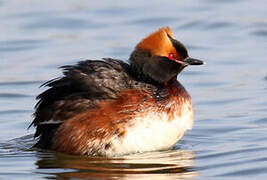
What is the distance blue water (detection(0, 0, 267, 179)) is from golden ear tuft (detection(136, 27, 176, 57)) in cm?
Result: 128

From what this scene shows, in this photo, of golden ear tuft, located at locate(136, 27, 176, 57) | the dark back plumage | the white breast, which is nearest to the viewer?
the white breast

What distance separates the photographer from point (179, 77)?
14969 mm

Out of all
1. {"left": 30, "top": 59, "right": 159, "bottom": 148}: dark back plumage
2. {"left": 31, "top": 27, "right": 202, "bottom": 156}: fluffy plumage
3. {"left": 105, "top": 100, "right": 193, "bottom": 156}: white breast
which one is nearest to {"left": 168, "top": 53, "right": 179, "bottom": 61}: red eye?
{"left": 31, "top": 27, "right": 202, "bottom": 156}: fluffy plumage

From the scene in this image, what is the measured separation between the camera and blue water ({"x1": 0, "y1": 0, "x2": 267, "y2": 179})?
1001 centimetres

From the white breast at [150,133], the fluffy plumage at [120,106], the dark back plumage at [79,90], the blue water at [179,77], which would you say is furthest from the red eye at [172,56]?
the blue water at [179,77]

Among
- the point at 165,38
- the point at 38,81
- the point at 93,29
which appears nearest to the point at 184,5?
the point at 93,29

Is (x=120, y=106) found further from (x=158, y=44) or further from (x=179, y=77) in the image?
(x=179, y=77)

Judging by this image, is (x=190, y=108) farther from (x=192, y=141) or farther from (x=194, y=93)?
(x=194, y=93)

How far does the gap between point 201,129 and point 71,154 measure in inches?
84.9

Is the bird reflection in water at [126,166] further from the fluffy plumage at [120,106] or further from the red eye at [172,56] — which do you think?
the red eye at [172,56]

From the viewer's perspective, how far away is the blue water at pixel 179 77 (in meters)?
10.0

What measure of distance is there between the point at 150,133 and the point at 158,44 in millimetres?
1192

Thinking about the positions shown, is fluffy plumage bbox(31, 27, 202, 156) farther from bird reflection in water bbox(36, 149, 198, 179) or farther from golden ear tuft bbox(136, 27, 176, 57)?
bird reflection in water bbox(36, 149, 198, 179)

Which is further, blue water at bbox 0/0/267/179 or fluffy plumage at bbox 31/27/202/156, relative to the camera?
fluffy plumage at bbox 31/27/202/156
